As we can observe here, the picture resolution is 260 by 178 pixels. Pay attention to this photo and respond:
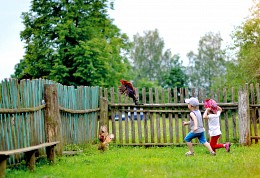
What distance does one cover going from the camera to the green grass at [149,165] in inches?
341

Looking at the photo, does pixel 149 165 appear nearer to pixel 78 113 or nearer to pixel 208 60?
pixel 78 113

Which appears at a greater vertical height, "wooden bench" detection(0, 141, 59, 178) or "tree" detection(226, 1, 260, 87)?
"tree" detection(226, 1, 260, 87)

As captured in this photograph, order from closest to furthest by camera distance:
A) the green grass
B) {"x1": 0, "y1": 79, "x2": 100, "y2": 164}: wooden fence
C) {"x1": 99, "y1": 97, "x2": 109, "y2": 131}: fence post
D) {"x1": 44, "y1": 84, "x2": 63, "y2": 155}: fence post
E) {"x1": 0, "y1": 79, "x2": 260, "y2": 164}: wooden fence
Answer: the green grass < {"x1": 0, "y1": 79, "x2": 100, "y2": 164}: wooden fence < {"x1": 0, "y1": 79, "x2": 260, "y2": 164}: wooden fence < {"x1": 44, "y1": 84, "x2": 63, "y2": 155}: fence post < {"x1": 99, "y1": 97, "x2": 109, "y2": 131}: fence post

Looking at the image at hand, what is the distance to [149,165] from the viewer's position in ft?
32.1

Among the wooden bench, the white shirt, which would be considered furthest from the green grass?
Answer: the white shirt

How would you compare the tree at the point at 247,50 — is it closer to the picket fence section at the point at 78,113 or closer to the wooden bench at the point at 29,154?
the picket fence section at the point at 78,113

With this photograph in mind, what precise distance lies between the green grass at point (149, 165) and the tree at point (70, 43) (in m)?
23.4

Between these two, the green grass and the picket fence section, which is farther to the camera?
A: the picket fence section

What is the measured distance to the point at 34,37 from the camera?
3788cm

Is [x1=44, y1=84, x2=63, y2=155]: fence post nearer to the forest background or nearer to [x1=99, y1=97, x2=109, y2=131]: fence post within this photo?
[x1=99, y1=97, x2=109, y2=131]: fence post

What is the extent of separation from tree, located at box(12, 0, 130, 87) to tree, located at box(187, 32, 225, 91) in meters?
24.2

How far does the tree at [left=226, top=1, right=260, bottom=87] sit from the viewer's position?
2589 cm

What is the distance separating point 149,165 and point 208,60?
5235 centimetres

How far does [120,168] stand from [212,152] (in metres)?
3.29
